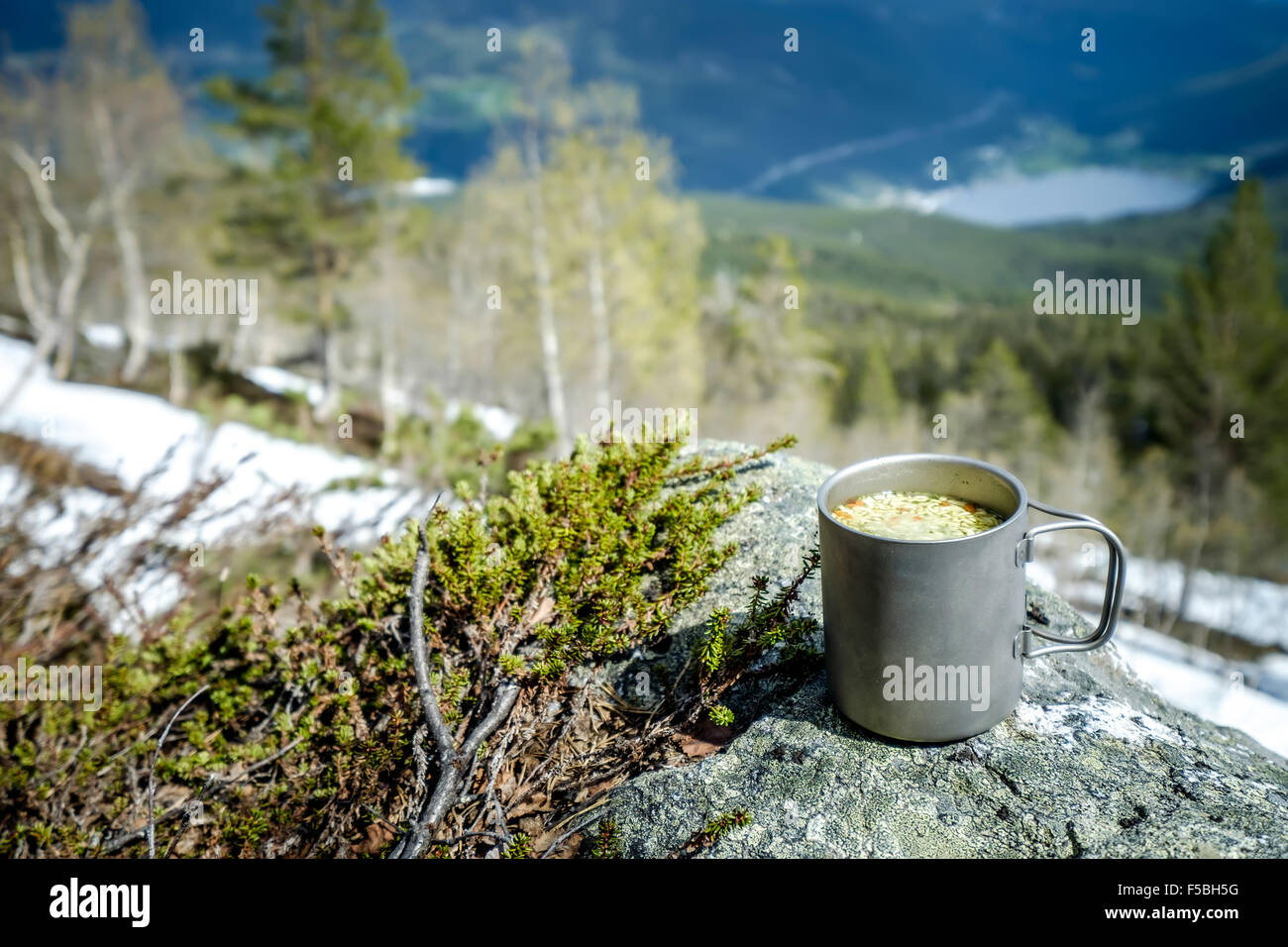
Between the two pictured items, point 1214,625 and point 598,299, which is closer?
point 598,299

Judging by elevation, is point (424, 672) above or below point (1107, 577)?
below

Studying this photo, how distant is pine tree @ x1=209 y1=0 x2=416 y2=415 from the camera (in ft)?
61.6

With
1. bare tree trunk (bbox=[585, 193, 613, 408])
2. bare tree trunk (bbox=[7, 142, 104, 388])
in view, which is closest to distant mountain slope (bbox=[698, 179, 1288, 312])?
bare tree trunk (bbox=[585, 193, 613, 408])

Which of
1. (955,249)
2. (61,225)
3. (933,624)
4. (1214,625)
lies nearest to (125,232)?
(61,225)

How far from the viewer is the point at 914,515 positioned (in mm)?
1754

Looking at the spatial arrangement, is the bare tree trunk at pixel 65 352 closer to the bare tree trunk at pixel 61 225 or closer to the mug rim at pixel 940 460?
the bare tree trunk at pixel 61 225

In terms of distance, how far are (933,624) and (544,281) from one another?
1870cm

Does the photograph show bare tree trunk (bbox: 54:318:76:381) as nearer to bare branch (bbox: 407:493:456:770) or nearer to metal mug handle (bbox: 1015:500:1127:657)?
bare branch (bbox: 407:493:456:770)

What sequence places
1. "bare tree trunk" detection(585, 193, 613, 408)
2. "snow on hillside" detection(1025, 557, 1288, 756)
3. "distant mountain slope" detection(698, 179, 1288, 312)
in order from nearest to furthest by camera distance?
"snow on hillside" detection(1025, 557, 1288, 756)
"bare tree trunk" detection(585, 193, 613, 408)
"distant mountain slope" detection(698, 179, 1288, 312)

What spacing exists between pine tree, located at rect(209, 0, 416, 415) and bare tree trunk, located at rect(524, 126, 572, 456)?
344 centimetres

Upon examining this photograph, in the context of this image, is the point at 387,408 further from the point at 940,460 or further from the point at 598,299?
the point at 940,460

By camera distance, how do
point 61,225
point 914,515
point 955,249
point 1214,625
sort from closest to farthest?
point 914,515, point 61,225, point 1214,625, point 955,249

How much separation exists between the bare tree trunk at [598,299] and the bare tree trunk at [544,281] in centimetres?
111
